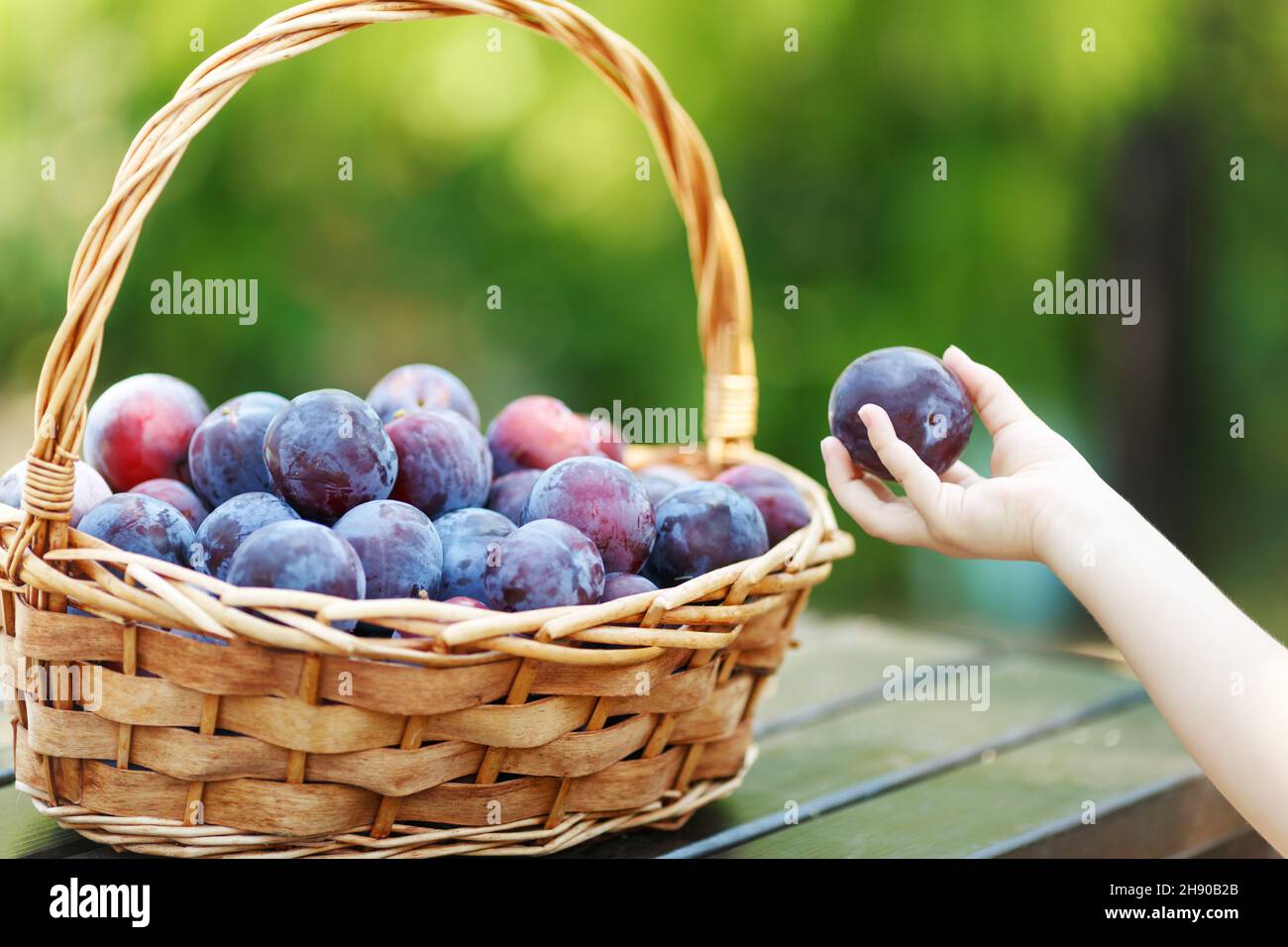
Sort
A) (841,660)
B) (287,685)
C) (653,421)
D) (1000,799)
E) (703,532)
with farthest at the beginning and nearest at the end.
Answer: (653,421) → (841,660) → (1000,799) → (703,532) → (287,685)

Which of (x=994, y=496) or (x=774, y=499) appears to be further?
(x=774, y=499)

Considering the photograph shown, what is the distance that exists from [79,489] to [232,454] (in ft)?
0.42

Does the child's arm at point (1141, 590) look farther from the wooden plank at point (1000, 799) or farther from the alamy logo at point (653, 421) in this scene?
the alamy logo at point (653, 421)

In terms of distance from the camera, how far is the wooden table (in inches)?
40.4

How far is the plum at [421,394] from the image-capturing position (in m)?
1.22

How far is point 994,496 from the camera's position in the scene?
90 centimetres

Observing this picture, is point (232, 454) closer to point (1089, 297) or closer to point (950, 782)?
point (950, 782)

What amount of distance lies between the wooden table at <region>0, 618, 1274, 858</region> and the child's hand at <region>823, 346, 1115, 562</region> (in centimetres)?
30

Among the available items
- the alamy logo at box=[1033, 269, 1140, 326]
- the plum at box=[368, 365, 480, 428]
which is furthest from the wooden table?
the alamy logo at box=[1033, 269, 1140, 326]

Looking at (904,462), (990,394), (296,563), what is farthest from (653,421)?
(296,563)

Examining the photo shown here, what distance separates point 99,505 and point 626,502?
0.43 metres

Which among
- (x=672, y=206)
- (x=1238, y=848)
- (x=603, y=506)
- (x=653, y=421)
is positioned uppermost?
(x=672, y=206)

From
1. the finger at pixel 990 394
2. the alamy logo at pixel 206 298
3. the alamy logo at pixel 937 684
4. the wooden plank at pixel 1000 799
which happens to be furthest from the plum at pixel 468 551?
the alamy logo at pixel 206 298
